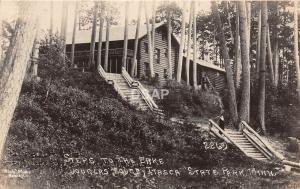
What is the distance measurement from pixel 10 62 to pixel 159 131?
6.35m

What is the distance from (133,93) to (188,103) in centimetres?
235

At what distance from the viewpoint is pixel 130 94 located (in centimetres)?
1653

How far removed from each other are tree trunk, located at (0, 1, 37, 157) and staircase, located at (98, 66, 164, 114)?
7.96 meters

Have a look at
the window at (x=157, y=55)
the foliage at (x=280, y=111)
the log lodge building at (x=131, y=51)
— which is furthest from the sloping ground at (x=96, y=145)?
the window at (x=157, y=55)

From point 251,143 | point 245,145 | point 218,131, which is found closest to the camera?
point 245,145

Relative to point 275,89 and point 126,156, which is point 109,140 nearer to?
point 126,156

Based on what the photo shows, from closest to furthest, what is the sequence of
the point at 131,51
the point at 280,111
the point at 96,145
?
the point at 96,145 < the point at 280,111 < the point at 131,51

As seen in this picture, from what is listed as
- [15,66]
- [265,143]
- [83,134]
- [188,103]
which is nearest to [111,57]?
[188,103]

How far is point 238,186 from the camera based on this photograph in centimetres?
932

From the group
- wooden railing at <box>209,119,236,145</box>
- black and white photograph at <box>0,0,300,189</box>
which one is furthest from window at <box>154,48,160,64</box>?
wooden railing at <box>209,119,236,145</box>

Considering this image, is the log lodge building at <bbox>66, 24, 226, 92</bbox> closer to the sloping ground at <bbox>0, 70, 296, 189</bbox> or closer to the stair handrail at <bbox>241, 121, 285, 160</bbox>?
the stair handrail at <bbox>241, 121, 285, 160</bbox>

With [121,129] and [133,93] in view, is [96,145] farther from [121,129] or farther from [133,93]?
[133,93]

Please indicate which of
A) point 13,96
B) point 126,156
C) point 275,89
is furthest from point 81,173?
point 275,89

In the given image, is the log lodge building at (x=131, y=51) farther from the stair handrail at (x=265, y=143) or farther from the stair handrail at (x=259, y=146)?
the stair handrail at (x=259, y=146)
